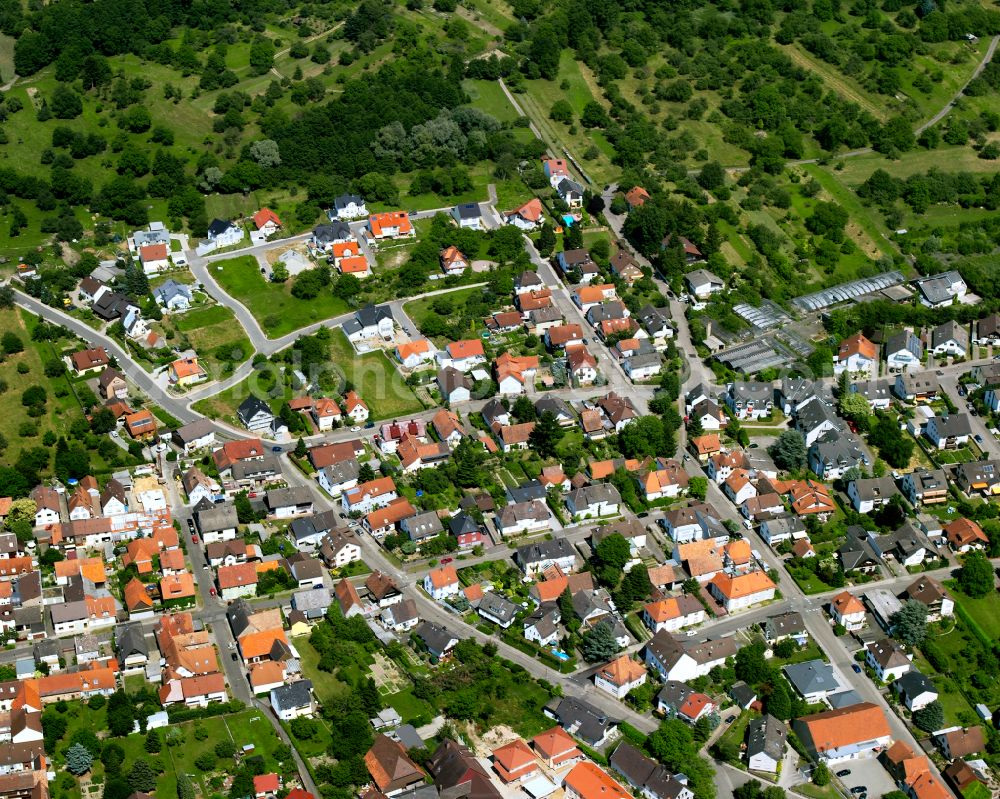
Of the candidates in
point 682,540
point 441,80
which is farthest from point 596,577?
point 441,80

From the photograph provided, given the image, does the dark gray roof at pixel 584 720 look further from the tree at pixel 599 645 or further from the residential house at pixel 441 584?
the residential house at pixel 441 584

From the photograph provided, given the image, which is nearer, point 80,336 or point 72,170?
point 80,336

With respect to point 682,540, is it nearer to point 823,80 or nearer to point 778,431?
point 778,431

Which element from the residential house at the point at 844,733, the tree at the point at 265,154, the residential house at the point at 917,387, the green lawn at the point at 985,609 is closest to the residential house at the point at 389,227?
the tree at the point at 265,154

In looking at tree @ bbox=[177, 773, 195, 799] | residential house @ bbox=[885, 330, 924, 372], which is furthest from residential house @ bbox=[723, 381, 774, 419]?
tree @ bbox=[177, 773, 195, 799]

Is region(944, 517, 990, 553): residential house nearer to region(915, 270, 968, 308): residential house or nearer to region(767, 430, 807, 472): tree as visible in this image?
region(767, 430, 807, 472): tree
